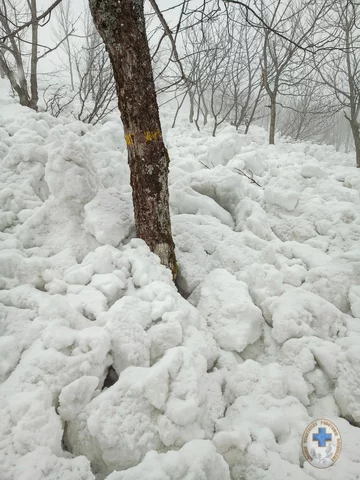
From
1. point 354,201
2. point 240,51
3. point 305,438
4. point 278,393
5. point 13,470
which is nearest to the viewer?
point 13,470

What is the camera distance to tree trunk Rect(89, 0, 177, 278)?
5.69ft

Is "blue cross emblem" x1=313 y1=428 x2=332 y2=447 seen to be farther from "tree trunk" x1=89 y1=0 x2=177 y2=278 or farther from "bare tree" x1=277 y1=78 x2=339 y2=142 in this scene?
"bare tree" x1=277 y1=78 x2=339 y2=142

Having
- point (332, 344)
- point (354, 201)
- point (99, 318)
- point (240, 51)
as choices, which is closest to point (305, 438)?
point (332, 344)

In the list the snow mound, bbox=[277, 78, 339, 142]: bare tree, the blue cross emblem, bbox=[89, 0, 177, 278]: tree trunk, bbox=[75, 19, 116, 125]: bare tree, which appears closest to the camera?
the snow mound

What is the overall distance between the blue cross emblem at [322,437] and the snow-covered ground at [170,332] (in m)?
0.07

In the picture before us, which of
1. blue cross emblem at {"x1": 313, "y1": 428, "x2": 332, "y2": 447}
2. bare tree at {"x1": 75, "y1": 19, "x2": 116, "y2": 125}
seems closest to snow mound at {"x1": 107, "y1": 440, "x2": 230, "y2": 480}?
blue cross emblem at {"x1": 313, "y1": 428, "x2": 332, "y2": 447}

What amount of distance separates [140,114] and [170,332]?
1453 mm

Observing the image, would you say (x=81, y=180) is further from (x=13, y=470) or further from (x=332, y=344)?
(x=332, y=344)

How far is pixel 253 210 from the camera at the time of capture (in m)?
3.14

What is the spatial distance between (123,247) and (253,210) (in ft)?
5.30

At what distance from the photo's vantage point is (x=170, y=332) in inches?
67.5

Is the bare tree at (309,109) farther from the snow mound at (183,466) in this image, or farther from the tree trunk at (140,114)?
the snow mound at (183,466)

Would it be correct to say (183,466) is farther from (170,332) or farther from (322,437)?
(322,437)

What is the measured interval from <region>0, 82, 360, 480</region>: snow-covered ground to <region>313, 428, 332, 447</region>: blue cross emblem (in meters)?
0.07
